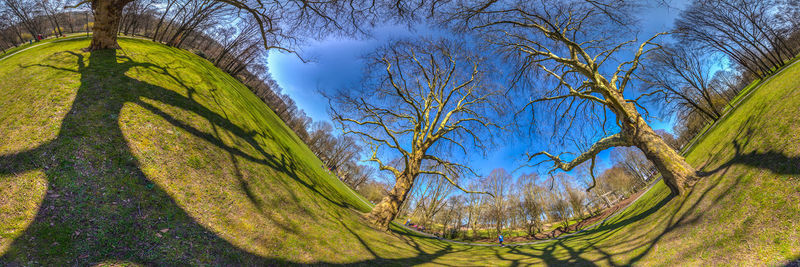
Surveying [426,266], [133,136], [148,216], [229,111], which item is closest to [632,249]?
[426,266]

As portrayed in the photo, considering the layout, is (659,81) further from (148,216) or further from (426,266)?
(148,216)

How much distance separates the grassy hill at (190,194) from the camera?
3252 millimetres

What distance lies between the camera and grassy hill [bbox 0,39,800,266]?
3.25 meters

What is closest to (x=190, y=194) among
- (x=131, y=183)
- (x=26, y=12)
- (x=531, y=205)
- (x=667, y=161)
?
(x=131, y=183)

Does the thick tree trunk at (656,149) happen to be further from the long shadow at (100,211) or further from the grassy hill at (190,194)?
the long shadow at (100,211)

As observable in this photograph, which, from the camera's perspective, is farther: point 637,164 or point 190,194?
point 637,164

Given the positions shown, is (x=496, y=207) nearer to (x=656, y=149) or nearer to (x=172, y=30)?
(x=656, y=149)

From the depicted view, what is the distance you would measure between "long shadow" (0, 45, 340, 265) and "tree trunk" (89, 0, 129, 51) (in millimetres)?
4484

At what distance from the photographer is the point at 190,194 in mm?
4344

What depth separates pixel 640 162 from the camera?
1303 inches

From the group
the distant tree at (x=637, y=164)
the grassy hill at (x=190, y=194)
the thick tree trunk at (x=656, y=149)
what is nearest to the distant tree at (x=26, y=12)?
the grassy hill at (x=190, y=194)

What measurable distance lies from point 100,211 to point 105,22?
8.70 m

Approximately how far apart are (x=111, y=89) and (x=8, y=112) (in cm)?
150

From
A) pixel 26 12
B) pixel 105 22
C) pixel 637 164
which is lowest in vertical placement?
pixel 637 164
